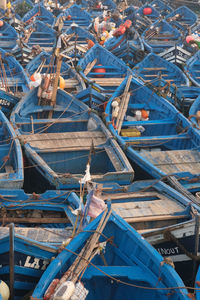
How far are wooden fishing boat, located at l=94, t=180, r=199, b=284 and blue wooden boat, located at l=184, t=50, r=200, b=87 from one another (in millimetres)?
8210

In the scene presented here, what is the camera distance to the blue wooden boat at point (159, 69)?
18.0m

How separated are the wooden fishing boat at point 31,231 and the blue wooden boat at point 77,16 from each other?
21.2 metres

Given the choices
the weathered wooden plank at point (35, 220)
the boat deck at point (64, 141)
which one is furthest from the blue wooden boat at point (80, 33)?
the weathered wooden plank at point (35, 220)

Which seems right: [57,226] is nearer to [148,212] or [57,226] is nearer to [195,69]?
[148,212]

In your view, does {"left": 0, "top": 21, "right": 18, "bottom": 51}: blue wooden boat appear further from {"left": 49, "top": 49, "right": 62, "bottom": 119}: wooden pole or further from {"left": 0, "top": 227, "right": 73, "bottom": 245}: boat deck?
{"left": 0, "top": 227, "right": 73, "bottom": 245}: boat deck

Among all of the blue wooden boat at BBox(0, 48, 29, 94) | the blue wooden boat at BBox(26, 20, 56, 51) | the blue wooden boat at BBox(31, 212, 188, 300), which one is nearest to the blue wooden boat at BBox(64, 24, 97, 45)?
the blue wooden boat at BBox(26, 20, 56, 51)

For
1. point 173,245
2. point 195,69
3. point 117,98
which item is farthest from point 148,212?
point 195,69

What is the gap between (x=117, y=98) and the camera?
14234mm

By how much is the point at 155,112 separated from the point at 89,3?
75.4 ft

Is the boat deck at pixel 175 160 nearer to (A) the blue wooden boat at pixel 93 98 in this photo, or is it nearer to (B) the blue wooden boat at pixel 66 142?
(B) the blue wooden boat at pixel 66 142

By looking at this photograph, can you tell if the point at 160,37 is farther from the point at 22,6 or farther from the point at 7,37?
the point at 22,6

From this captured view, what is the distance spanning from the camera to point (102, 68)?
18.7 meters

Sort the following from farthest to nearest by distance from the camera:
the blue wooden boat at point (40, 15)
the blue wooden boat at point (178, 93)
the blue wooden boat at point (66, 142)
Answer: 1. the blue wooden boat at point (40, 15)
2. the blue wooden boat at point (178, 93)
3. the blue wooden boat at point (66, 142)

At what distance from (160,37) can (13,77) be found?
10674mm
